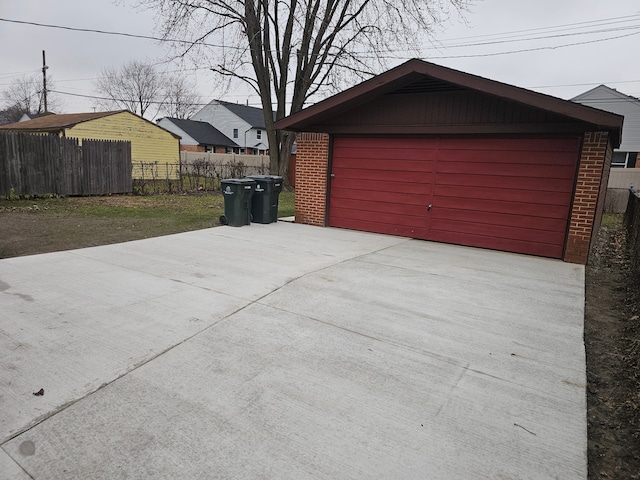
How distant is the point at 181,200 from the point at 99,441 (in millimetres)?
13054

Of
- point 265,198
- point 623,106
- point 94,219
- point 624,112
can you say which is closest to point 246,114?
point 623,106

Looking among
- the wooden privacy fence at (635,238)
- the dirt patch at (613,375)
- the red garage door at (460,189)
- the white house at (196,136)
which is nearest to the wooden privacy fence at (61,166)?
the red garage door at (460,189)

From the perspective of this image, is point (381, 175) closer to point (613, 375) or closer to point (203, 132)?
point (613, 375)

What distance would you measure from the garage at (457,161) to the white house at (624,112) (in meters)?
25.6

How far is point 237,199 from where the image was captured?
8656 millimetres

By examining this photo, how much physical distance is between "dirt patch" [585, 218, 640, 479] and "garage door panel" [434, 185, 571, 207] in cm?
145

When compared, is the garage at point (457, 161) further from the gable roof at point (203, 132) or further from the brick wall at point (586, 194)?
the gable roof at point (203, 132)

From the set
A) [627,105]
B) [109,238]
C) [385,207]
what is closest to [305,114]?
[385,207]

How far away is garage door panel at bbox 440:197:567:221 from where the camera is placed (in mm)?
6941

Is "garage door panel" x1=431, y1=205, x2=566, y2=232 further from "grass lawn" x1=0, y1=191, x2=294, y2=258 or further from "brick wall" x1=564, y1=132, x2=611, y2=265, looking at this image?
"grass lawn" x1=0, y1=191, x2=294, y2=258

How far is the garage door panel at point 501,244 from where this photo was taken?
7.10 metres

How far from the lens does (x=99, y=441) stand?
6.70 ft

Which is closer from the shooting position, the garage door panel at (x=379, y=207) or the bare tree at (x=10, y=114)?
the garage door panel at (x=379, y=207)

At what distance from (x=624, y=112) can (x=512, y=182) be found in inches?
1171
